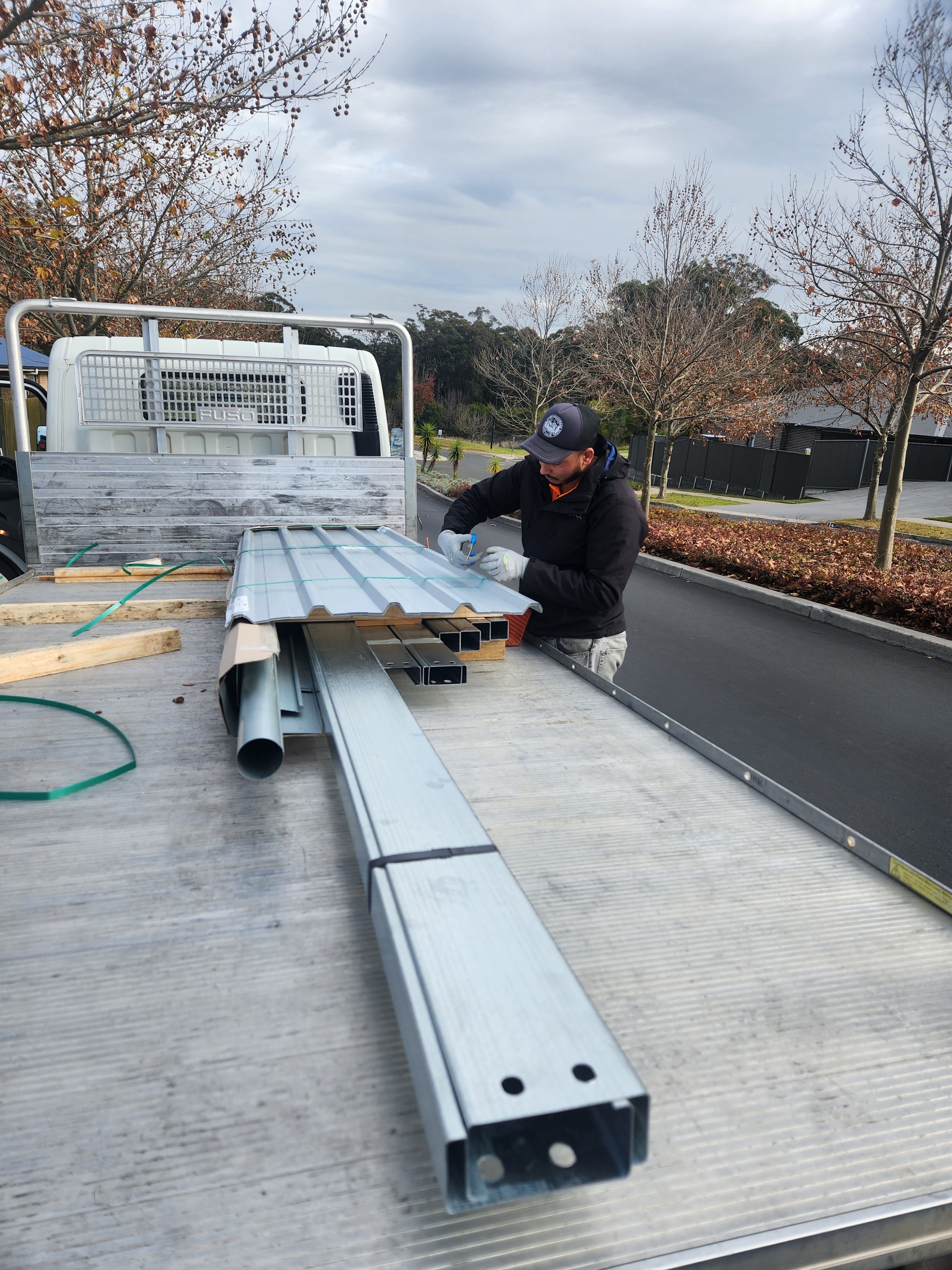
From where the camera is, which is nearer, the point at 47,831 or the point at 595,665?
the point at 47,831

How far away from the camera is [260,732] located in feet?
6.23

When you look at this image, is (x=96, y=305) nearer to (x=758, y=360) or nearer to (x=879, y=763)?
(x=879, y=763)

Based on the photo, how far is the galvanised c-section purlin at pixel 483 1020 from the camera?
959mm

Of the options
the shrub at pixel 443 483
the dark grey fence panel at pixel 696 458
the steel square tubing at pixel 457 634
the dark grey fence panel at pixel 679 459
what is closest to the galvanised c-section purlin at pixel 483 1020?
the steel square tubing at pixel 457 634

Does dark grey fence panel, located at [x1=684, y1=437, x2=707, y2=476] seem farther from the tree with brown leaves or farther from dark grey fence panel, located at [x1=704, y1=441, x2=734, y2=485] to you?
the tree with brown leaves

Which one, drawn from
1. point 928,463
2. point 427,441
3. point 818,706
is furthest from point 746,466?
point 818,706

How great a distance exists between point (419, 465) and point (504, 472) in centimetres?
2914

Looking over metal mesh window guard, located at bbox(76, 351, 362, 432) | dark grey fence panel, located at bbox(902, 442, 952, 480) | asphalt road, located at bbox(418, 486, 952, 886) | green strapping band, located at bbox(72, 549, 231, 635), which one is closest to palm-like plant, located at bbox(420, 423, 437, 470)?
dark grey fence panel, located at bbox(902, 442, 952, 480)

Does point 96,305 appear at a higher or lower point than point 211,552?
higher

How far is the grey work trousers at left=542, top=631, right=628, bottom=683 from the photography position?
12.7ft

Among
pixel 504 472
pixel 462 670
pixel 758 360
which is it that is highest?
pixel 758 360

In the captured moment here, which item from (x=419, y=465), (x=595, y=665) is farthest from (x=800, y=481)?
(x=595, y=665)

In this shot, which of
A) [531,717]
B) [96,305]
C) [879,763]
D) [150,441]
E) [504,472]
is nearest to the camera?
[531,717]

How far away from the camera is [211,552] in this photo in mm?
4297
